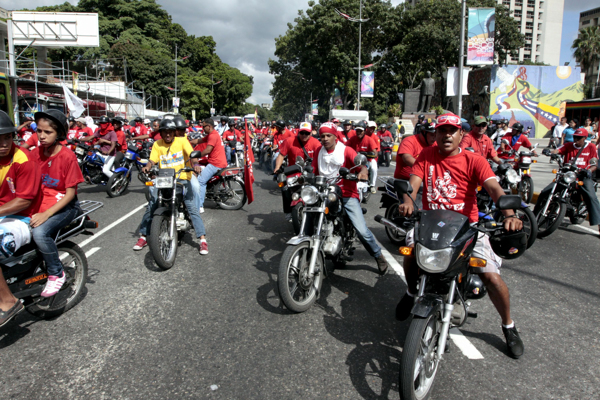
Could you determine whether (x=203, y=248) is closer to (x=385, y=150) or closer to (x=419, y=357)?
(x=419, y=357)

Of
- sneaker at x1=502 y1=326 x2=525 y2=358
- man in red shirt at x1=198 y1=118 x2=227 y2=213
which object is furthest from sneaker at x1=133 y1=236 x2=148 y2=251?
sneaker at x1=502 y1=326 x2=525 y2=358


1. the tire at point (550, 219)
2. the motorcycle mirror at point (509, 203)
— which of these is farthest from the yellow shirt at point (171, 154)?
the tire at point (550, 219)

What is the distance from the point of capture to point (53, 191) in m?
4.06

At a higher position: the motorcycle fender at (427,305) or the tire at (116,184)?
the motorcycle fender at (427,305)

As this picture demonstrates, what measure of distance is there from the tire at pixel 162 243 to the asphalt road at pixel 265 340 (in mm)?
169

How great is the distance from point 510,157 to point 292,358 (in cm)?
829

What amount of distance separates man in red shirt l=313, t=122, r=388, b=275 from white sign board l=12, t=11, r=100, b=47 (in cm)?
3293

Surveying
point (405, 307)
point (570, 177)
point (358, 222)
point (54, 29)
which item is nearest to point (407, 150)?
point (358, 222)

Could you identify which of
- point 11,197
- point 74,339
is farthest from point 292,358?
point 11,197

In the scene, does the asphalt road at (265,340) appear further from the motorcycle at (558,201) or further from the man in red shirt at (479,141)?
the man in red shirt at (479,141)

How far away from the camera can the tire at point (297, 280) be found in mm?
3805

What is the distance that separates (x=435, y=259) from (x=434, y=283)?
37 centimetres

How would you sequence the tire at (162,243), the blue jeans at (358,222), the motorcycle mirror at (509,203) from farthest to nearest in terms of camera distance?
the tire at (162,243) < the blue jeans at (358,222) < the motorcycle mirror at (509,203)

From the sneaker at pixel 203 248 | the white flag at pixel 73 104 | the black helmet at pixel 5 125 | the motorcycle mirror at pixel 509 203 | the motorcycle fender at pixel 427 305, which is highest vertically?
the white flag at pixel 73 104
